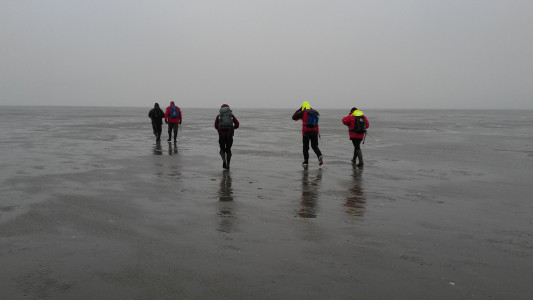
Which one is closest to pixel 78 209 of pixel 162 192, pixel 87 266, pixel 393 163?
pixel 162 192

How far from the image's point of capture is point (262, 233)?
5.78 metres

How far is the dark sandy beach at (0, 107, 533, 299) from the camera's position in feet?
13.6

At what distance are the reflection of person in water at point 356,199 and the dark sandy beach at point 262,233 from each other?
1.4 inches

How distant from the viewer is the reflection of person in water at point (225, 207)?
6.12 metres

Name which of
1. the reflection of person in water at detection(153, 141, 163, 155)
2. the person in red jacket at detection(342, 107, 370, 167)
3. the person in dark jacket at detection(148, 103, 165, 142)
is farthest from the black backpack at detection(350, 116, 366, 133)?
the person in dark jacket at detection(148, 103, 165, 142)

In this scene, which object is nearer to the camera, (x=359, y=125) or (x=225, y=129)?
(x=225, y=129)

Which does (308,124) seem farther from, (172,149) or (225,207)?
(172,149)

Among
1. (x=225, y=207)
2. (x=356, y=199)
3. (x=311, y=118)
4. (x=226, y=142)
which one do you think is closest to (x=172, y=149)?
(x=226, y=142)

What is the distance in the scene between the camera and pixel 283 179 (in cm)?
1009

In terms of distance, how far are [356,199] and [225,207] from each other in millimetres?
2366

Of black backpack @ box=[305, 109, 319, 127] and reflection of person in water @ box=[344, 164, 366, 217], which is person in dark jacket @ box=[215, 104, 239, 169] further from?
reflection of person in water @ box=[344, 164, 366, 217]

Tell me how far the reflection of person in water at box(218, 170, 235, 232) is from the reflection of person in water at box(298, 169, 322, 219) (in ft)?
3.50

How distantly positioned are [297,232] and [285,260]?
1059 millimetres

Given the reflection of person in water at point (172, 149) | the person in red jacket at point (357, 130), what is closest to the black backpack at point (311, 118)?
the person in red jacket at point (357, 130)
